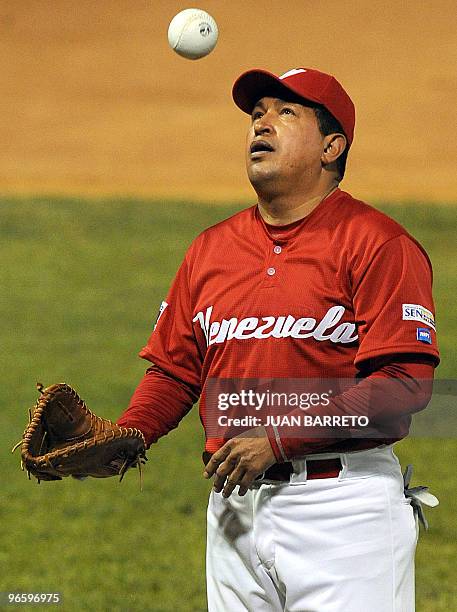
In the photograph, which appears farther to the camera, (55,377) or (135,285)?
(135,285)

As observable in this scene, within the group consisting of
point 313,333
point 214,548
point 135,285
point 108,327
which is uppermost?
point 135,285

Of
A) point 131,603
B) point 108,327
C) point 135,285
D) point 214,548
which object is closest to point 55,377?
point 108,327

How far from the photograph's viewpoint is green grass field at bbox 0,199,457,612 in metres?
4.42

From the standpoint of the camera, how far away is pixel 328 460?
7.38 ft

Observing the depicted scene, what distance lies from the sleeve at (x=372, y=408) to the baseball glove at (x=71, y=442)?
0.32 meters

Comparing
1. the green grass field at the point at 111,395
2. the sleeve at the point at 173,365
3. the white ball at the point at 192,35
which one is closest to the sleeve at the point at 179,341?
the sleeve at the point at 173,365

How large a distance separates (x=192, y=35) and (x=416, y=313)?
60.9 inches

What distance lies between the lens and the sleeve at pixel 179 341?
8.09 feet

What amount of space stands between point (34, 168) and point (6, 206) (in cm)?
100

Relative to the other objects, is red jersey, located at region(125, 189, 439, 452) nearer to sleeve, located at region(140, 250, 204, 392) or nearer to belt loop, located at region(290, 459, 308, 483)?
sleeve, located at region(140, 250, 204, 392)

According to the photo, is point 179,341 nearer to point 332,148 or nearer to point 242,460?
point 242,460

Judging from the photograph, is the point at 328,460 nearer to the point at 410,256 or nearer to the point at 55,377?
the point at 410,256

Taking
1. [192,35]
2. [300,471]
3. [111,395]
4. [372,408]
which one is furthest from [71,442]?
[111,395]

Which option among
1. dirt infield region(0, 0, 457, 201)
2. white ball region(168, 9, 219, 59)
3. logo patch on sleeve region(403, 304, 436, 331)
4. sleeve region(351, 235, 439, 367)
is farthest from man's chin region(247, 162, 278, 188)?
dirt infield region(0, 0, 457, 201)
